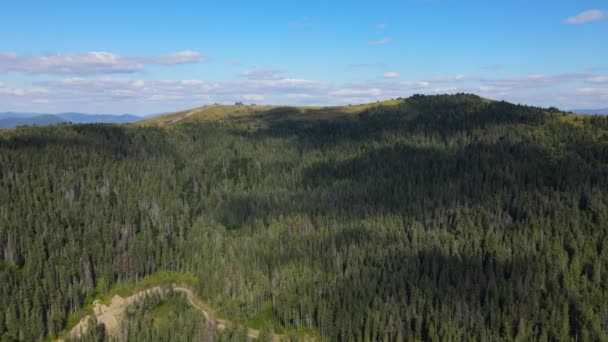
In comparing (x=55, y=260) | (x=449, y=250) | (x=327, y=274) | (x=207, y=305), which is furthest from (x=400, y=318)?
(x=55, y=260)

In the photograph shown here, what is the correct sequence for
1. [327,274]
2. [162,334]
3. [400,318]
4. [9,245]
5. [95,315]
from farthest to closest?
1. [9,245]
2. [327,274]
3. [95,315]
4. [400,318]
5. [162,334]

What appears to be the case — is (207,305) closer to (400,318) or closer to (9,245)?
(400,318)

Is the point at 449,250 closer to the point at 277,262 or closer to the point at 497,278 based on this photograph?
the point at 497,278

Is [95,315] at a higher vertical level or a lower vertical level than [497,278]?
lower

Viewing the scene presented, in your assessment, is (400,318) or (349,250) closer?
(400,318)

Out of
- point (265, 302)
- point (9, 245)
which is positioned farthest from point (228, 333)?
point (9, 245)

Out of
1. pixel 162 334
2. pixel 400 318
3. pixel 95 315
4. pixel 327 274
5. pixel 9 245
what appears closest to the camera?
pixel 162 334
